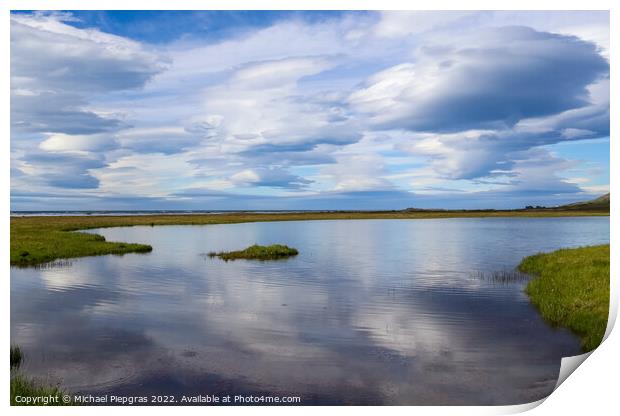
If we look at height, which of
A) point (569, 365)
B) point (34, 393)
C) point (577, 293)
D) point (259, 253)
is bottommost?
point (34, 393)

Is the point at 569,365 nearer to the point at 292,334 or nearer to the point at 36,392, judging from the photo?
the point at 292,334

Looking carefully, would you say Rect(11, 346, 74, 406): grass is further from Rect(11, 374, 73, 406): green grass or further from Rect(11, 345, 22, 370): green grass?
Rect(11, 345, 22, 370): green grass

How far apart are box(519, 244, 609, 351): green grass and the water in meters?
0.63

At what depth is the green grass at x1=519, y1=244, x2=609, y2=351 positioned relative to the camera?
15352 mm

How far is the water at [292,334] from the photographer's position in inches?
475

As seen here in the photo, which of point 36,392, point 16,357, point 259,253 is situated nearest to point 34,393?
point 36,392

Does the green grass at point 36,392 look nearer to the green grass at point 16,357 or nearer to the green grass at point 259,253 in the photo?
the green grass at point 16,357

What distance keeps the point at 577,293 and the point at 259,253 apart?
77.0 ft

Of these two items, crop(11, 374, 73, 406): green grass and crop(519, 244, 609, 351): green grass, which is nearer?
crop(11, 374, 73, 406): green grass

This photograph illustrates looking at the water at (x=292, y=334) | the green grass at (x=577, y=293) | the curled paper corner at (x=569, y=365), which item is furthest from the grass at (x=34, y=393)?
the green grass at (x=577, y=293)

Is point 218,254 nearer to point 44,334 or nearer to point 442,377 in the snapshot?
point 44,334

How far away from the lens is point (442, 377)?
12438mm

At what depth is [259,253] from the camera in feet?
119

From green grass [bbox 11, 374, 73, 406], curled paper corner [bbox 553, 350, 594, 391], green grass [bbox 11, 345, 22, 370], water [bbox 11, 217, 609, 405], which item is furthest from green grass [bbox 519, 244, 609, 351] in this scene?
green grass [bbox 11, 345, 22, 370]
